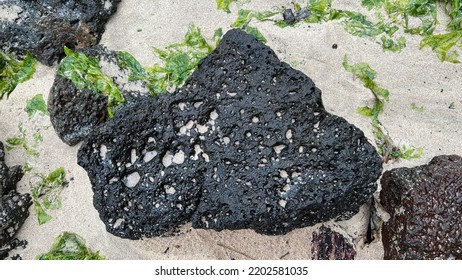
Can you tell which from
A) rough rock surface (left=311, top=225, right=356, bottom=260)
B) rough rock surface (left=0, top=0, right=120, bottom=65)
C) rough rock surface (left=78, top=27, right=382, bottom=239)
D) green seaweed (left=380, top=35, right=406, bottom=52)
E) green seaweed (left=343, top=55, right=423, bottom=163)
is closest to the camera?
rough rock surface (left=78, top=27, right=382, bottom=239)

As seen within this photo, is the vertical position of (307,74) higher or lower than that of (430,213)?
higher

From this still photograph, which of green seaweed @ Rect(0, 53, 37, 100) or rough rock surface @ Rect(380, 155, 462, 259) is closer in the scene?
rough rock surface @ Rect(380, 155, 462, 259)

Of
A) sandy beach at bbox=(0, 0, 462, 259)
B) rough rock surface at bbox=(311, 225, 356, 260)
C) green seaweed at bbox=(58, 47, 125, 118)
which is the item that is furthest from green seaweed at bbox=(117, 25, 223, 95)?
rough rock surface at bbox=(311, 225, 356, 260)

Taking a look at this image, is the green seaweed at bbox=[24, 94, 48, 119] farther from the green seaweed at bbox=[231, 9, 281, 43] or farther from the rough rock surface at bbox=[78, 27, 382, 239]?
the green seaweed at bbox=[231, 9, 281, 43]

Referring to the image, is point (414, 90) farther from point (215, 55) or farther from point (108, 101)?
point (108, 101)

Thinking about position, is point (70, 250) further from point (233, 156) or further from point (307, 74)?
point (307, 74)

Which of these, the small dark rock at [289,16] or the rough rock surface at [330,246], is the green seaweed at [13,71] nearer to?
the small dark rock at [289,16]

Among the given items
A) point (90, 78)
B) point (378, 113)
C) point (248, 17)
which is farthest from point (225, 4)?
point (378, 113)
